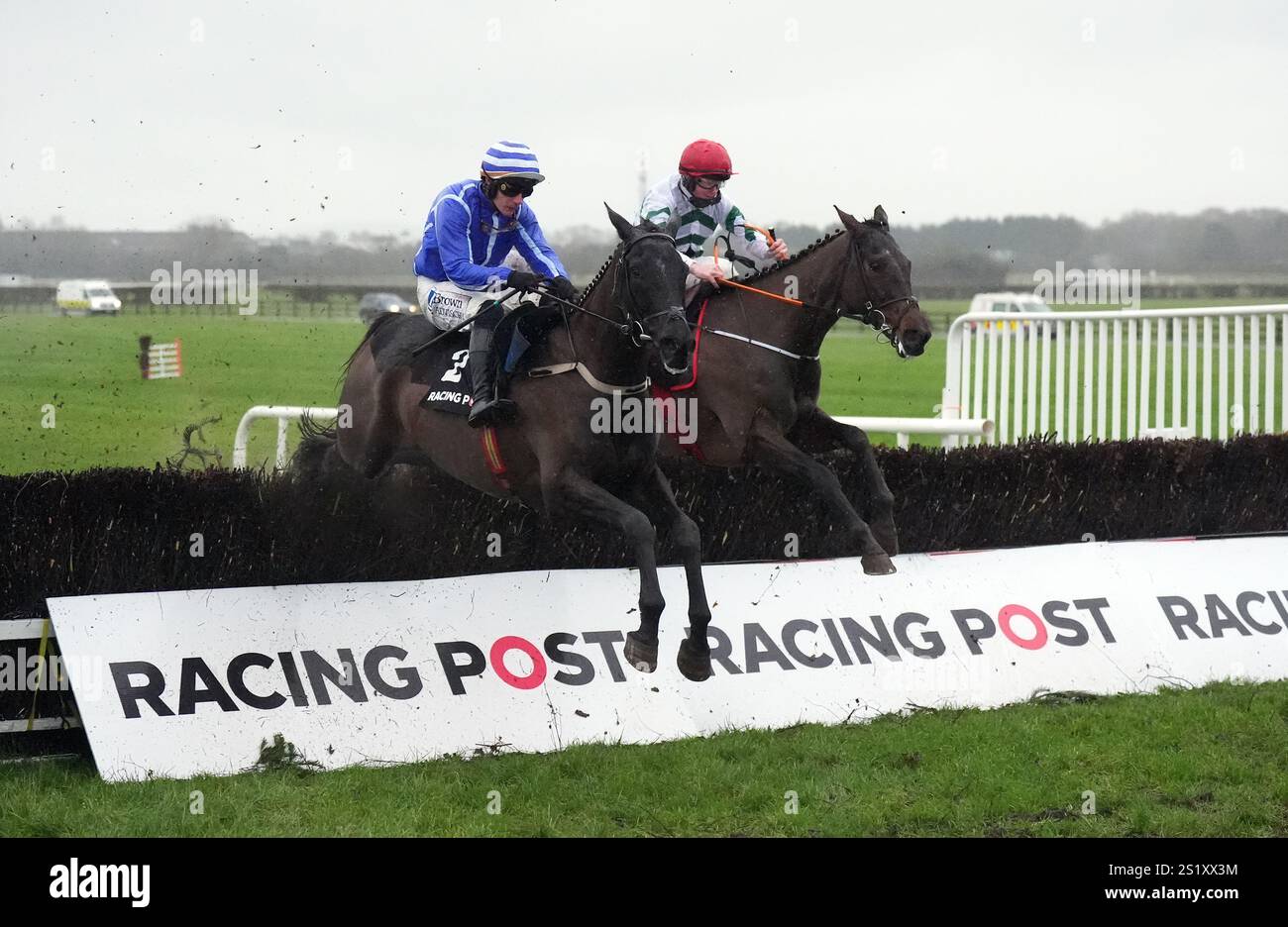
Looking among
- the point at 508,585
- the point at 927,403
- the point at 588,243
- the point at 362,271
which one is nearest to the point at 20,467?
the point at 362,271

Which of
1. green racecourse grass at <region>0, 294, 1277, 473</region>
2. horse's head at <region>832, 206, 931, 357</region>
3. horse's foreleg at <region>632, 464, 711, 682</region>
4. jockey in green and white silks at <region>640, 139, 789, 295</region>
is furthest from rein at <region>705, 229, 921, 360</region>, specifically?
green racecourse grass at <region>0, 294, 1277, 473</region>

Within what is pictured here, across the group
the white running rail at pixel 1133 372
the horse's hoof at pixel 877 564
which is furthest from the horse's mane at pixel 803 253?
the white running rail at pixel 1133 372

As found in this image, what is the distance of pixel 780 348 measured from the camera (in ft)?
22.9

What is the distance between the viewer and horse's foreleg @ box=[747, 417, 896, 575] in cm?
612

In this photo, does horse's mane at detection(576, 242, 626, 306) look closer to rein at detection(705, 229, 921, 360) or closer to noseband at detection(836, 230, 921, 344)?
rein at detection(705, 229, 921, 360)

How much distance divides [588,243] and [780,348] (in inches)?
290

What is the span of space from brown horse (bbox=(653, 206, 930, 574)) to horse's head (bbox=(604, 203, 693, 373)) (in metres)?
1.00

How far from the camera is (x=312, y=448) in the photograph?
773cm

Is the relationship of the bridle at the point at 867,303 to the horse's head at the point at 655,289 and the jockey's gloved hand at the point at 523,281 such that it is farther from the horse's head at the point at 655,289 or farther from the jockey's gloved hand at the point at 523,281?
the jockey's gloved hand at the point at 523,281

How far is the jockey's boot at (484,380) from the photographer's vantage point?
621cm

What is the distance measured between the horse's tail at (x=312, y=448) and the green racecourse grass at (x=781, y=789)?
78.8 inches

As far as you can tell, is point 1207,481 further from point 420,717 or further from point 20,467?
point 20,467

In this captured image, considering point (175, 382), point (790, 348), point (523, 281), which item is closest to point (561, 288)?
point (523, 281)

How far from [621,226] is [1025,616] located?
2997 mm
